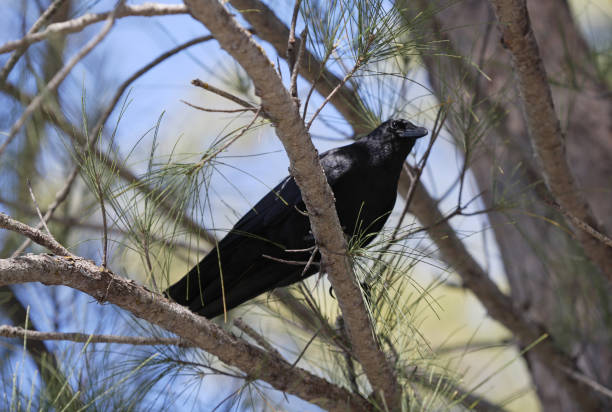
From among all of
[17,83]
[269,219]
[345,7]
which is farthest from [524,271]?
[17,83]

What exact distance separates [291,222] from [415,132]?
514 mm

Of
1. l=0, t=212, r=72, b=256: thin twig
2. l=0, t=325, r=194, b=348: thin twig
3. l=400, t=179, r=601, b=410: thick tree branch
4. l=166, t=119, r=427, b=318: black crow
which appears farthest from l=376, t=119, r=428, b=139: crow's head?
l=0, t=212, r=72, b=256: thin twig

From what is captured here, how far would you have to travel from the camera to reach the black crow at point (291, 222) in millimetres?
1968

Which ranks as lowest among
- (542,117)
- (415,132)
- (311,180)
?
(311,180)

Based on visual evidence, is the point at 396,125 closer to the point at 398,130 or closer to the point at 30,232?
the point at 398,130

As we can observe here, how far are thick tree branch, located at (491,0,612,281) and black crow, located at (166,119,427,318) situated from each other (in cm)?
37

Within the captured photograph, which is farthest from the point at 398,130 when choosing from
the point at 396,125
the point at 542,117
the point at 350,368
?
the point at 350,368

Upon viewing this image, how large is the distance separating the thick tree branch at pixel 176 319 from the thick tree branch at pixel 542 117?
95 cm

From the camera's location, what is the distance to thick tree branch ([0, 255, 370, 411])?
106 centimetres

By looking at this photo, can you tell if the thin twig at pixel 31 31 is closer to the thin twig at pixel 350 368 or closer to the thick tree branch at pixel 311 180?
the thick tree branch at pixel 311 180

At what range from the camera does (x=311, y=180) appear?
4.09 ft

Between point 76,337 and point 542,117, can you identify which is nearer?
point 76,337

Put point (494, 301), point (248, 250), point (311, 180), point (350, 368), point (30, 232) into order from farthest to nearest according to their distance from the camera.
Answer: point (494, 301)
point (248, 250)
point (350, 368)
point (311, 180)
point (30, 232)

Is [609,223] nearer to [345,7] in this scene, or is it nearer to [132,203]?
[345,7]
